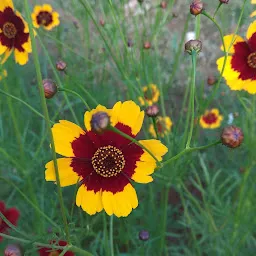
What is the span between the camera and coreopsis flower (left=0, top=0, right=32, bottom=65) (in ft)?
4.59

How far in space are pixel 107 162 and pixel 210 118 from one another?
1.44 meters

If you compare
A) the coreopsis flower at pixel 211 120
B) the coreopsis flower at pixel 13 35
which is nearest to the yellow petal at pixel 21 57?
the coreopsis flower at pixel 13 35

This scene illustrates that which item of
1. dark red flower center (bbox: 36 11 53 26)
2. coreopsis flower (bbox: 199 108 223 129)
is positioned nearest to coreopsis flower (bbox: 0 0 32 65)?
dark red flower center (bbox: 36 11 53 26)

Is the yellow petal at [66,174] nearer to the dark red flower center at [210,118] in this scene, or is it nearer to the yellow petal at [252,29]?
the yellow petal at [252,29]

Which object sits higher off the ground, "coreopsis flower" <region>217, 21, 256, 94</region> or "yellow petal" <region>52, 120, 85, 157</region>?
"coreopsis flower" <region>217, 21, 256, 94</region>

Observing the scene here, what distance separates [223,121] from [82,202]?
135cm

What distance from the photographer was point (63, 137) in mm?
953

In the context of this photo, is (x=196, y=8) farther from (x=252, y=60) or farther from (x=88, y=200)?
(x=88, y=200)

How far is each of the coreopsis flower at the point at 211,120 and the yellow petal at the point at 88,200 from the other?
1407 mm

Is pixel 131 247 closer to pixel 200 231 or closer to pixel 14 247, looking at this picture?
pixel 200 231

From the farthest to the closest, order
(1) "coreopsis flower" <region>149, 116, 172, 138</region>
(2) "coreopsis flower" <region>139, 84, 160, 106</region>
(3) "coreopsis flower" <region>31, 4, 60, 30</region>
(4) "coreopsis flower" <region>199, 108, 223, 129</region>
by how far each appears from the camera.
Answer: (4) "coreopsis flower" <region>199, 108, 223, 129</region>
(3) "coreopsis flower" <region>31, 4, 60, 30</region>
(2) "coreopsis flower" <region>139, 84, 160, 106</region>
(1) "coreopsis flower" <region>149, 116, 172, 138</region>

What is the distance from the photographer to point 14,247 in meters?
0.86

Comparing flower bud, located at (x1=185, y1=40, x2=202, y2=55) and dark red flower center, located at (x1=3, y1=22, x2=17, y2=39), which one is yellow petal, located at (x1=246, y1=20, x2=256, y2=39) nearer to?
flower bud, located at (x1=185, y1=40, x2=202, y2=55)

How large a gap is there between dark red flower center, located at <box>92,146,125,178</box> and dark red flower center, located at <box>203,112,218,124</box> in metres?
1.38
